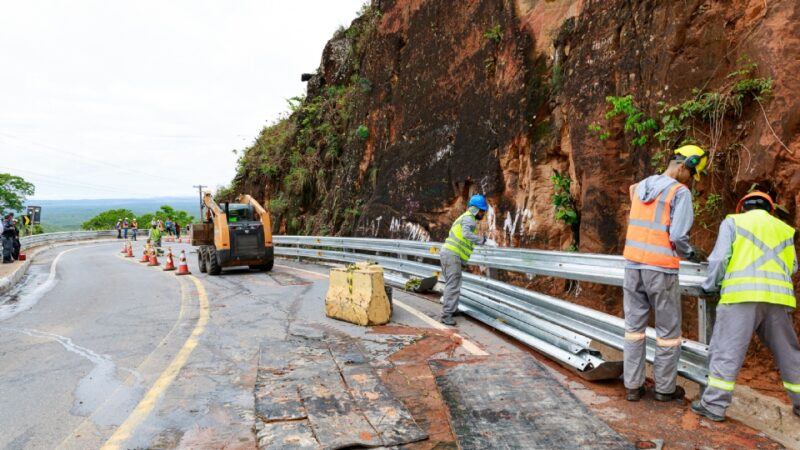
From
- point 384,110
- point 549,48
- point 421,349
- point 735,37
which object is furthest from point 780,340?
point 384,110

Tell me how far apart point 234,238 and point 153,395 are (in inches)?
378

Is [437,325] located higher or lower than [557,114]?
lower

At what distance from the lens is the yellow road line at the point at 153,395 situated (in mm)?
3658

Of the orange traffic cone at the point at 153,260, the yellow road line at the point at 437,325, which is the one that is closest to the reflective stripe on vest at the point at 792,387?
the yellow road line at the point at 437,325

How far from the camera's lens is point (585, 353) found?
15.8 ft

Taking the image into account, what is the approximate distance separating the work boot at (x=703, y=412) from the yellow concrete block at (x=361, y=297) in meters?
3.95

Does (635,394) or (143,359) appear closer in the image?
(635,394)

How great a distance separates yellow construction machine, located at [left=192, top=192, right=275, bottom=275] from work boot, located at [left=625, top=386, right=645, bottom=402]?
1123 cm

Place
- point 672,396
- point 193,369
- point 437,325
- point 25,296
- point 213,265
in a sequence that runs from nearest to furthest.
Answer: point 672,396
point 193,369
point 437,325
point 25,296
point 213,265

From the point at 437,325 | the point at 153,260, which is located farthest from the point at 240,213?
the point at 437,325

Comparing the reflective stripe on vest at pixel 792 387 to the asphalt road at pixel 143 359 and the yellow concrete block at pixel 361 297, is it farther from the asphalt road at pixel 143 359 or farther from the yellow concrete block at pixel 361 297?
the yellow concrete block at pixel 361 297

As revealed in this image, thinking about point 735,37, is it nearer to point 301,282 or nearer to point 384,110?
point 301,282

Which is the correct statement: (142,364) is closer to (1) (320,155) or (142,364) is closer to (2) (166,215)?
(1) (320,155)

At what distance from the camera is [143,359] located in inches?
223
